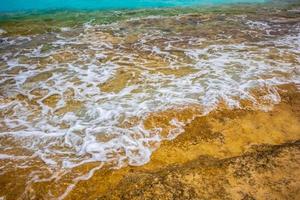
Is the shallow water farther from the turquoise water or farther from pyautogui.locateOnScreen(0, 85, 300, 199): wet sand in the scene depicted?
the turquoise water

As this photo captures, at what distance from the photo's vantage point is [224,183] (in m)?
3.09

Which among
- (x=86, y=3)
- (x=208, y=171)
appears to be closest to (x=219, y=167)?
(x=208, y=171)

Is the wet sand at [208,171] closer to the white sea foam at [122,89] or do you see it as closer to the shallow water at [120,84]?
the shallow water at [120,84]

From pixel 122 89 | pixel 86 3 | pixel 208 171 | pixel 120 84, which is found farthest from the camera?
pixel 86 3

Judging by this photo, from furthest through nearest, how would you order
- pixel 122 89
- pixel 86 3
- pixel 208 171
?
pixel 86 3 < pixel 122 89 < pixel 208 171

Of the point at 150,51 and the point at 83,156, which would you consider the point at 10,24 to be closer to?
the point at 150,51

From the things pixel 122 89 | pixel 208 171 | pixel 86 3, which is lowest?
pixel 208 171

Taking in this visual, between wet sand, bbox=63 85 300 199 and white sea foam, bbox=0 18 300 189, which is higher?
white sea foam, bbox=0 18 300 189

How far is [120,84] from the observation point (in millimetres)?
5930

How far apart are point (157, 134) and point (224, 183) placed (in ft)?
4.59

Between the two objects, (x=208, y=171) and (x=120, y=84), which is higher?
(x=120, y=84)

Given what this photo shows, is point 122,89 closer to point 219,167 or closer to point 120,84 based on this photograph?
point 120,84

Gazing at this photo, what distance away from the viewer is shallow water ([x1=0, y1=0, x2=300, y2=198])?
387 centimetres

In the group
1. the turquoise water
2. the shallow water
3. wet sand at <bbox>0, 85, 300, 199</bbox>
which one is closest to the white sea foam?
the shallow water
